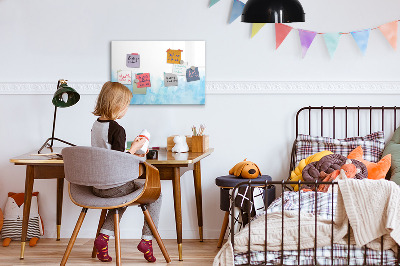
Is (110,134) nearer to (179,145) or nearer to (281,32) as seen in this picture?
(179,145)

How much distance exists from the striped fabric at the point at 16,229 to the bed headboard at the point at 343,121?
186 centimetres

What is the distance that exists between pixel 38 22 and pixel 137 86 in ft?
2.81

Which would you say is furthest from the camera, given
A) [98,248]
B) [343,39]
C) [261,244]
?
[343,39]

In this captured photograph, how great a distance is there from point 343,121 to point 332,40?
1.90 ft

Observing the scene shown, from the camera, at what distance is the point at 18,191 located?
179 inches

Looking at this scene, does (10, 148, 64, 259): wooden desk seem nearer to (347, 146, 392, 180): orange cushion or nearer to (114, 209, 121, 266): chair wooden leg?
(114, 209, 121, 266): chair wooden leg

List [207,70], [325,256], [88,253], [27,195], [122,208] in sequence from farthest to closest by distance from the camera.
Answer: [207,70] → [88,253] → [27,195] → [122,208] → [325,256]

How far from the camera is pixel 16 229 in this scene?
14.2 feet

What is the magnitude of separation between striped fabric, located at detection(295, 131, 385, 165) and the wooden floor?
0.91 m

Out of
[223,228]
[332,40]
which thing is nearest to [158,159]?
[223,228]

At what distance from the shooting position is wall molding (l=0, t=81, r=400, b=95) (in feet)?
14.3

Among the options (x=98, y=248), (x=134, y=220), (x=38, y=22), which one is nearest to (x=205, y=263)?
(x=98, y=248)

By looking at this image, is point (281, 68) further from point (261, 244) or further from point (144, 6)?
point (261, 244)

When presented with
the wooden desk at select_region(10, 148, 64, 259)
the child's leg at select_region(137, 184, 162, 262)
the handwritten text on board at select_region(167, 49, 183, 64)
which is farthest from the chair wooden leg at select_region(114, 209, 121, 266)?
the handwritten text on board at select_region(167, 49, 183, 64)
